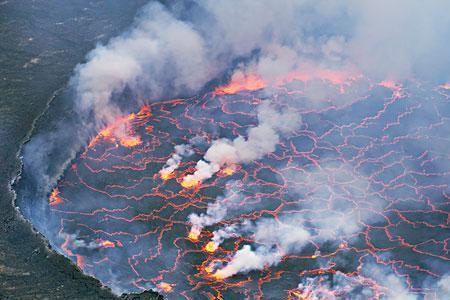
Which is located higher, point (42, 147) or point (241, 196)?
point (241, 196)

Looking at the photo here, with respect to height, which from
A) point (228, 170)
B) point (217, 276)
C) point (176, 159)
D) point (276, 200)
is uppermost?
point (276, 200)

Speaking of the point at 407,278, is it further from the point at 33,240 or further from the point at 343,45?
the point at 343,45

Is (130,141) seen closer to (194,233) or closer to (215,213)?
(215,213)

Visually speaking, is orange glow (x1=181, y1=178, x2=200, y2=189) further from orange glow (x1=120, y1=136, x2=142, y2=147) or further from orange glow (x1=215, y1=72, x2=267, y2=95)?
orange glow (x1=215, y1=72, x2=267, y2=95)

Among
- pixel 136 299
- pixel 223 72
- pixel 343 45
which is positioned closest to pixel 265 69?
pixel 223 72

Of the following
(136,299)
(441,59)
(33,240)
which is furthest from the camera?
(441,59)

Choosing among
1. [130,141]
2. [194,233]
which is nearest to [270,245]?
[194,233]

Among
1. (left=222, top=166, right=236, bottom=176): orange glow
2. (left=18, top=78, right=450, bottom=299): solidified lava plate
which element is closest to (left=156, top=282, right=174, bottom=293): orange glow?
(left=18, top=78, right=450, bottom=299): solidified lava plate
